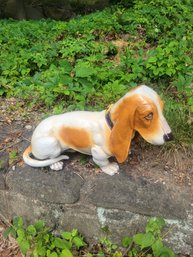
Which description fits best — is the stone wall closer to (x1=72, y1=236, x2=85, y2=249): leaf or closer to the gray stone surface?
the gray stone surface

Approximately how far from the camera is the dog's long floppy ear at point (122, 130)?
8.52 feet

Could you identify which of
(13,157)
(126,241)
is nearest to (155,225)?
(126,241)

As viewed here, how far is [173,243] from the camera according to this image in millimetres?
3051

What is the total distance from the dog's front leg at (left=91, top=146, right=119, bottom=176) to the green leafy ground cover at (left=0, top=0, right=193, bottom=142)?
Result: 2.06ft

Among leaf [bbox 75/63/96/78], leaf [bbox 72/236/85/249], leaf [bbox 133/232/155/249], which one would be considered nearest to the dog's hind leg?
leaf [bbox 72/236/85/249]

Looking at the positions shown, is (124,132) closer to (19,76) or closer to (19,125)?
(19,125)

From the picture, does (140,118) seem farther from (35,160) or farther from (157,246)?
(35,160)

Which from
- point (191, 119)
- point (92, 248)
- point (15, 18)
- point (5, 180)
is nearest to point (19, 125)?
point (5, 180)

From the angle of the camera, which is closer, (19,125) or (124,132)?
(124,132)

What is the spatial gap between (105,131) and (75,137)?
0.26 meters

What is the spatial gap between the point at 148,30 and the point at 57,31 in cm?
155

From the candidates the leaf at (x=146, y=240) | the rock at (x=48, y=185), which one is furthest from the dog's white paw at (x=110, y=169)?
the leaf at (x=146, y=240)

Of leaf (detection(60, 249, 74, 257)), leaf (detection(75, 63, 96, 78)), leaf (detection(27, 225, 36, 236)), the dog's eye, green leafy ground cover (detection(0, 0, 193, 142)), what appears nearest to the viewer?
the dog's eye

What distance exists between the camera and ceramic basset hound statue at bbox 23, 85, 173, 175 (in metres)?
2.56
